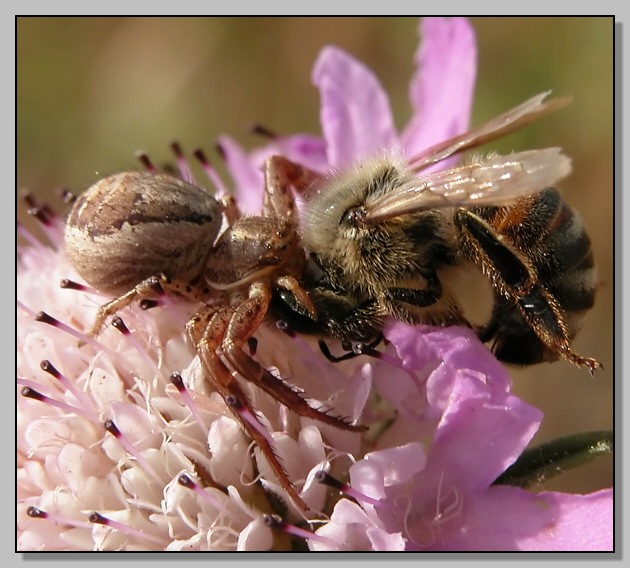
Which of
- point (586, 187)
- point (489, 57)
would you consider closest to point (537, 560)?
point (586, 187)

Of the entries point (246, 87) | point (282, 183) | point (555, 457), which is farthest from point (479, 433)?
point (246, 87)

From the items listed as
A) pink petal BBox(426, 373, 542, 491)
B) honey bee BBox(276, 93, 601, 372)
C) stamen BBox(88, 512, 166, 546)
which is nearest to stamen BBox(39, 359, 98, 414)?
stamen BBox(88, 512, 166, 546)

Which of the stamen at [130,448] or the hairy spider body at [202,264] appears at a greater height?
the hairy spider body at [202,264]

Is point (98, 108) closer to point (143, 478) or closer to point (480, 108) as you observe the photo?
point (480, 108)

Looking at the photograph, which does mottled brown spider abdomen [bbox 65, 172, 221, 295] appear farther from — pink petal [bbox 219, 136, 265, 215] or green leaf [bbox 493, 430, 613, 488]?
pink petal [bbox 219, 136, 265, 215]

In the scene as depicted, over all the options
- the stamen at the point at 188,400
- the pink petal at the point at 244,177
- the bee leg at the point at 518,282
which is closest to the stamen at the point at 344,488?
the stamen at the point at 188,400

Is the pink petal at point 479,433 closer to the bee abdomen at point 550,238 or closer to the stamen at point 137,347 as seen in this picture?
the bee abdomen at point 550,238

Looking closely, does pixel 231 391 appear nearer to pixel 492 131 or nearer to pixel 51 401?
pixel 51 401
